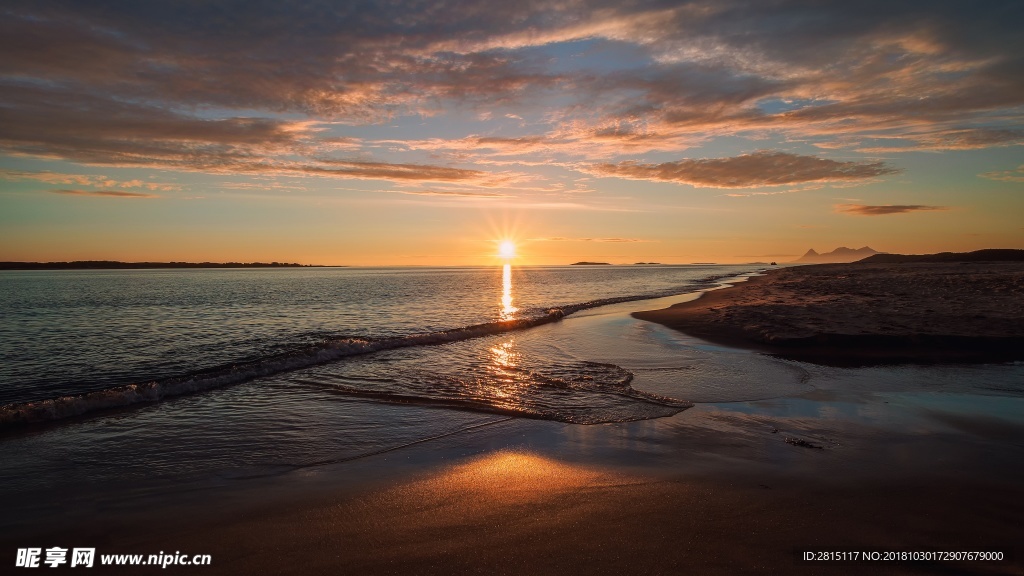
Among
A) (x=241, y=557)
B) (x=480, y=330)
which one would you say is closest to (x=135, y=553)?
(x=241, y=557)

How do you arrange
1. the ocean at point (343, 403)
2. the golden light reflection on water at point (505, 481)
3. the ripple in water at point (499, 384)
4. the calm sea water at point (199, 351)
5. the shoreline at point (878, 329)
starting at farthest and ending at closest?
the shoreline at point (878, 329)
the calm sea water at point (199, 351)
the ripple in water at point (499, 384)
the ocean at point (343, 403)
the golden light reflection on water at point (505, 481)

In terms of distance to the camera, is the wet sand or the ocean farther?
the ocean

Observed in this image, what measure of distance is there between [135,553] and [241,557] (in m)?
1.22

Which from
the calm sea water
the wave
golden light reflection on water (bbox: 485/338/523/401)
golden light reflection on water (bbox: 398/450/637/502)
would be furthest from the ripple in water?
golden light reflection on water (bbox: 398/450/637/502)

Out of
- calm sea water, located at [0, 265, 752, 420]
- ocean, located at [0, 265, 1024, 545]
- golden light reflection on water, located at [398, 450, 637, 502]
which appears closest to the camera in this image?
golden light reflection on water, located at [398, 450, 637, 502]

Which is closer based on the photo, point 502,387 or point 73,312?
point 502,387

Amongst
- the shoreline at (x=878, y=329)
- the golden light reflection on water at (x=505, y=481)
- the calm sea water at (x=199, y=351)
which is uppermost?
the shoreline at (x=878, y=329)

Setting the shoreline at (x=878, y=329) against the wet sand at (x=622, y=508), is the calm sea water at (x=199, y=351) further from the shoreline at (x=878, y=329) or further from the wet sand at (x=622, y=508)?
the shoreline at (x=878, y=329)

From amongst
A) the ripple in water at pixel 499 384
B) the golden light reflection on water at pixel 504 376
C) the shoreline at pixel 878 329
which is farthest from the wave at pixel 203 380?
the shoreline at pixel 878 329

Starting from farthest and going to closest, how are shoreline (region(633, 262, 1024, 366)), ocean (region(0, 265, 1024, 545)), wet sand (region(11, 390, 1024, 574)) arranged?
shoreline (region(633, 262, 1024, 366)) < ocean (region(0, 265, 1024, 545)) < wet sand (region(11, 390, 1024, 574))

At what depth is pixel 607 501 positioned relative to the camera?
6117 millimetres

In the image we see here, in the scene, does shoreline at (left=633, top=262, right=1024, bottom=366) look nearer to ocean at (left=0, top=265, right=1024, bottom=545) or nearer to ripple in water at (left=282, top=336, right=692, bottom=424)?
ocean at (left=0, top=265, right=1024, bottom=545)

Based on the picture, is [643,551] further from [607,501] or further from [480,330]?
[480,330]

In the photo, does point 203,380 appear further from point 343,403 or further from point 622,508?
point 622,508
